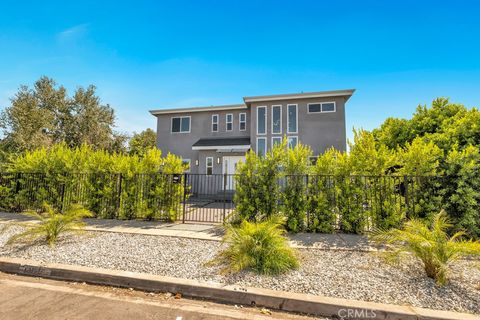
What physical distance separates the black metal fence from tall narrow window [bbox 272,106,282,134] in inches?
347

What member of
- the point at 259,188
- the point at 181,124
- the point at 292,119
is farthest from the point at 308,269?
the point at 181,124

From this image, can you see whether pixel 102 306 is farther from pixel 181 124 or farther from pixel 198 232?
pixel 181 124

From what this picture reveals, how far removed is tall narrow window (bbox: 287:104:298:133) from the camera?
15611 mm

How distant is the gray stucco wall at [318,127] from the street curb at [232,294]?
42.0 ft

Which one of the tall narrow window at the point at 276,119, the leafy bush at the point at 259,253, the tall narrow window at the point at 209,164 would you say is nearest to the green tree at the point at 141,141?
the tall narrow window at the point at 209,164

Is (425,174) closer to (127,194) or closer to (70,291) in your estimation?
(70,291)

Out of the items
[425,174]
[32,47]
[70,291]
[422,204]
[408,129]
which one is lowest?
[70,291]

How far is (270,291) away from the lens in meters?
3.11

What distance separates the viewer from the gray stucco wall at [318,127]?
48.4 feet

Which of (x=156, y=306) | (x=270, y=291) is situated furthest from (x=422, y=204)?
(x=156, y=306)

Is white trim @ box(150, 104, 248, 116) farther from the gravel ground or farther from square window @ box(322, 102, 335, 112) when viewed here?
the gravel ground

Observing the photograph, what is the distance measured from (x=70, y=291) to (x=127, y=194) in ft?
15.7

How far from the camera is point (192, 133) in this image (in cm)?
1803

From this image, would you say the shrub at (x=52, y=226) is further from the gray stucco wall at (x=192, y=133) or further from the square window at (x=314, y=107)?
the square window at (x=314, y=107)
